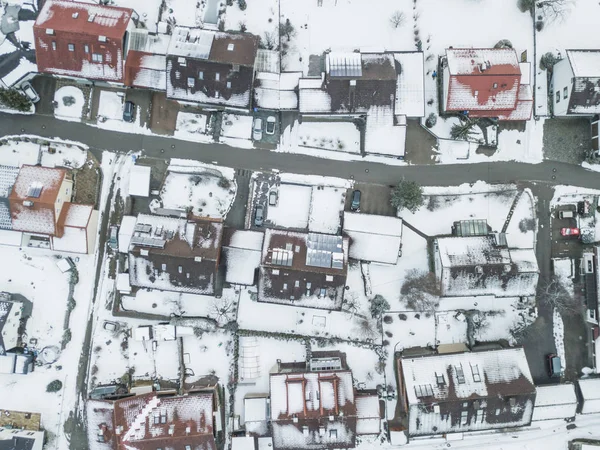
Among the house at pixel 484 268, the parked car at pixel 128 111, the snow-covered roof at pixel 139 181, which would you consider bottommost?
the house at pixel 484 268

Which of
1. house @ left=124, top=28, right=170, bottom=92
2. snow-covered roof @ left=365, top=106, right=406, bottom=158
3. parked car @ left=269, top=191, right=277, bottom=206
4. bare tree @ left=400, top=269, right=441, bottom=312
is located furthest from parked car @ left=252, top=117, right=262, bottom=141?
bare tree @ left=400, top=269, right=441, bottom=312

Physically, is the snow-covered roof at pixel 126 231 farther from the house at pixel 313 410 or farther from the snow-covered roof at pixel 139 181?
the house at pixel 313 410

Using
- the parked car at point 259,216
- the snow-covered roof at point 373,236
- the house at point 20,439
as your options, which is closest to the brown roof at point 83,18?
the parked car at point 259,216

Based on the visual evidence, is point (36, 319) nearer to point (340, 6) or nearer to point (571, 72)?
point (340, 6)

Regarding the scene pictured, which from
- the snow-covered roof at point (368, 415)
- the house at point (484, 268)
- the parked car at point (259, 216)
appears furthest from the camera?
the parked car at point (259, 216)

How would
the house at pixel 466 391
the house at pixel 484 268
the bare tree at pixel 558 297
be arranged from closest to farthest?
the house at pixel 466 391 → the house at pixel 484 268 → the bare tree at pixel 558 297

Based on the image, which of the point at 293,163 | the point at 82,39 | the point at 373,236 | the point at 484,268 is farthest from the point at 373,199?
the point at 82,39

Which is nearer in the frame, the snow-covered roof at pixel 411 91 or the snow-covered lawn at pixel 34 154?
the snow-covered roof at pixel 411 91
